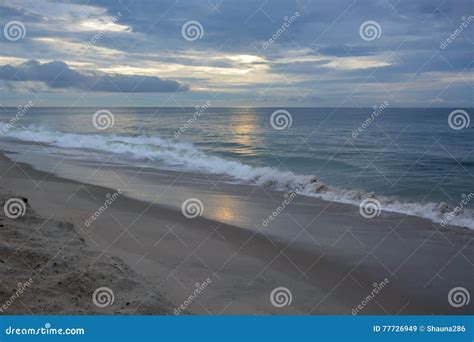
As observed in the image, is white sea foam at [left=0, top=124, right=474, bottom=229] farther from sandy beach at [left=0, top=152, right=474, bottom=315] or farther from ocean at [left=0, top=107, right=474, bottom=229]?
sandy beach at [left=0, top=152, right=474, bottom=315]

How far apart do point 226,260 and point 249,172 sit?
10.0 m

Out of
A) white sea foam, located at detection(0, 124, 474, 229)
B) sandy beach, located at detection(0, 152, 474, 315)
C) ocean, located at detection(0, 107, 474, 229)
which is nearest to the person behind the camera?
sandy beach, located at detection(0, 152, 474, 315)

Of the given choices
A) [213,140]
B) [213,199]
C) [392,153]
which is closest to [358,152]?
[392,153]

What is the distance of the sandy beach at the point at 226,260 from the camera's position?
214 inches

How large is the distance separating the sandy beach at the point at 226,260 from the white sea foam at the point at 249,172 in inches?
36.4

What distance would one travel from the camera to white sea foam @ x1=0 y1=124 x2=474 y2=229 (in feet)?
36.6

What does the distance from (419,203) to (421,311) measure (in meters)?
6.89

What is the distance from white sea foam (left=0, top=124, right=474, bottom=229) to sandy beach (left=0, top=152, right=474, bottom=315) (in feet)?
3.03

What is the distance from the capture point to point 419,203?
472 inches

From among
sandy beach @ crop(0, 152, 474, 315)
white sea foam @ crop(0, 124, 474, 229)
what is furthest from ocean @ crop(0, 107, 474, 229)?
sandy beach @ crop(0, 152, 474, 315)

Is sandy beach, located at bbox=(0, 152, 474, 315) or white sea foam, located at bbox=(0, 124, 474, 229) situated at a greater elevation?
white sea foam, located at bbox=(0, 124, 474, 229)

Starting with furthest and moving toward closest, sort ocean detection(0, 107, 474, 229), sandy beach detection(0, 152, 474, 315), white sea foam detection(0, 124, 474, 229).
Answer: ocean detection(0, 107, 474, 229)
white sea foam detection(0, 124, 474, 229)
sandy beach detection(0, 152, 474, 315)

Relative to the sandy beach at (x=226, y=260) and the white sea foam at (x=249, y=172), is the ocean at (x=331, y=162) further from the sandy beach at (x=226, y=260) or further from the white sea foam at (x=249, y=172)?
the sandy beach at (x=226, y=260)

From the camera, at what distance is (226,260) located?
275 inches
